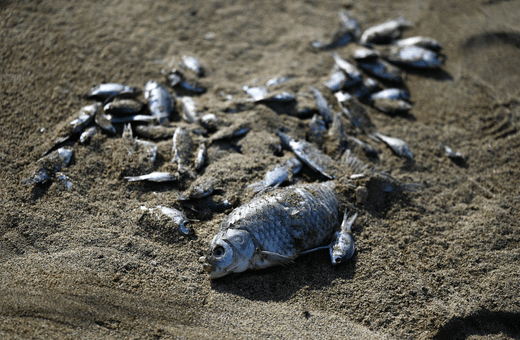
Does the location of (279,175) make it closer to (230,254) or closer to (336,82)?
(230,254)

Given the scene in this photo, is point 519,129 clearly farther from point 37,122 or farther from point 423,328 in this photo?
point 37,122

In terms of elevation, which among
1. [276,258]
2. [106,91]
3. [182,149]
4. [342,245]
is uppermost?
[106,91]

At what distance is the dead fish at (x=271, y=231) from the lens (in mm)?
2953

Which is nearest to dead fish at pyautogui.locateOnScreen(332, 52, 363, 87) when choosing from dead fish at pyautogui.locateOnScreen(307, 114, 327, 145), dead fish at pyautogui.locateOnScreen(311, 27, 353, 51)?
dead fish at pyautogui.locateOnScreen(311, 27, 353, 51)

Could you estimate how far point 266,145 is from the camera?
156 inches

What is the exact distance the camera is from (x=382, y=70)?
5219mm

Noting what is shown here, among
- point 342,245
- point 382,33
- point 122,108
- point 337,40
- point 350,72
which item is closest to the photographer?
point 342,245

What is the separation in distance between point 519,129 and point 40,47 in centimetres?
638

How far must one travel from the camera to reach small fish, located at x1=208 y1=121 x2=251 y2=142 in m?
3.97

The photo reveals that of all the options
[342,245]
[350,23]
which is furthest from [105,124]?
[350,23]

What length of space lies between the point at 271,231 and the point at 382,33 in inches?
168

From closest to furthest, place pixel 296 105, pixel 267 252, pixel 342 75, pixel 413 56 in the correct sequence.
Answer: pixel 267 252
pixel 296 105
pixel 342 75
pixel 413 56

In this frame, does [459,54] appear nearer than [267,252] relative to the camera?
No

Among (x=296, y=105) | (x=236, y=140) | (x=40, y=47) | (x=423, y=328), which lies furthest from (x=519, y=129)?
(x=40, y=47)
